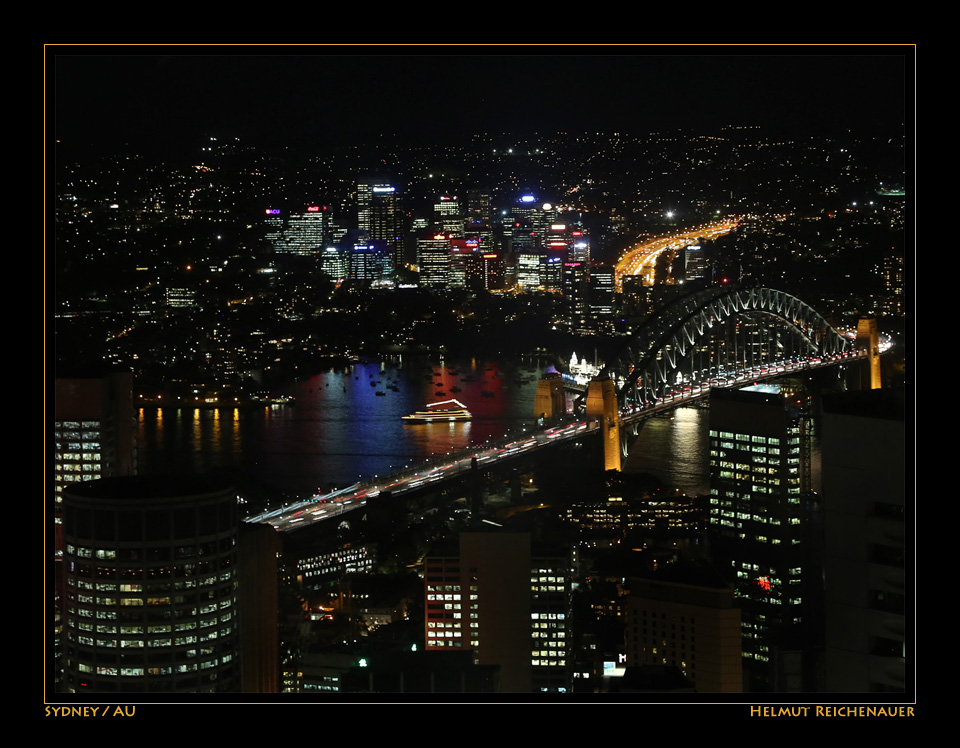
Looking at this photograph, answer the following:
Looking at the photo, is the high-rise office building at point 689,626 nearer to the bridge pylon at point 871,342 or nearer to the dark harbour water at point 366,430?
the dark harbour water at point 366,430

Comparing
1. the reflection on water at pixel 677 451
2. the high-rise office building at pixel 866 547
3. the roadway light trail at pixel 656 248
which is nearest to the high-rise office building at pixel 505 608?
the high-rise office building at pixel 866 547

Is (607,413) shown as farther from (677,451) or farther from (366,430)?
(366,430)

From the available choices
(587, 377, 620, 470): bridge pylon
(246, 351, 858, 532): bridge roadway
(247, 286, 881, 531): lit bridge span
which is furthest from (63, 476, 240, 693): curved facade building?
(587, 377, 620, 470): bridge pylon

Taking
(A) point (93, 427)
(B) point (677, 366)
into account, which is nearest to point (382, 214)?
(B) point (677, 366)

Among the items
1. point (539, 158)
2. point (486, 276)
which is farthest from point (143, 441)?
point (486, 276)

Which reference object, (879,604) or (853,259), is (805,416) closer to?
(853,259)
